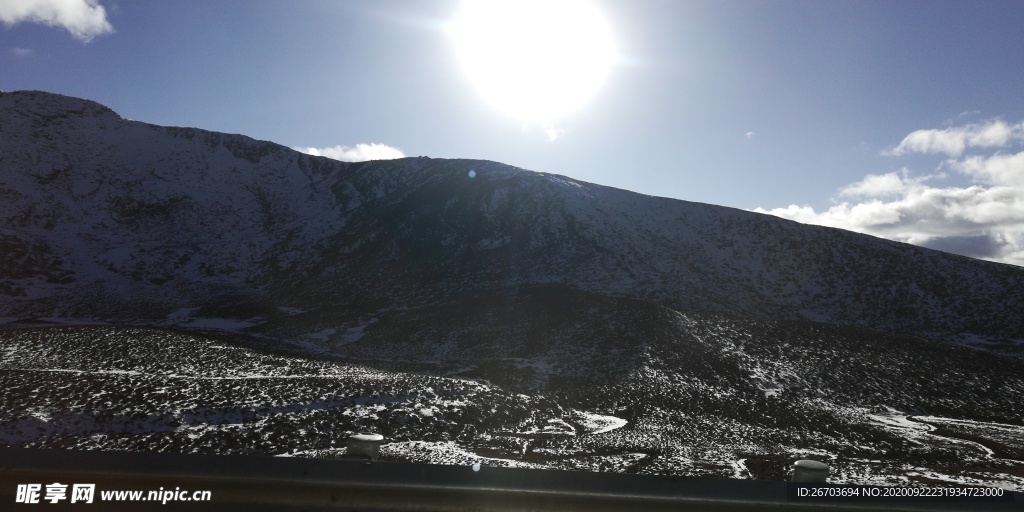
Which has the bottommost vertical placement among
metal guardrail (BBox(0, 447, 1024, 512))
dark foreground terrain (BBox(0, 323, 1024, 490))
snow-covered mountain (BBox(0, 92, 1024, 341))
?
dark foreground terrain (BBox(0, 323, 1024, 490))

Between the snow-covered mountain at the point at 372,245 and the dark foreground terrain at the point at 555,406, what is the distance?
1751 cm

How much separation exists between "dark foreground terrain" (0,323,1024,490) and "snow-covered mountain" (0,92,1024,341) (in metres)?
17.5

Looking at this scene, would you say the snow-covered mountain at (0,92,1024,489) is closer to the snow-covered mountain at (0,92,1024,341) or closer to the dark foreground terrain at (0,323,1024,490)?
the dark foreground terrain at (0,323,1024,490)

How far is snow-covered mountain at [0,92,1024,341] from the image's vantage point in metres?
58.1

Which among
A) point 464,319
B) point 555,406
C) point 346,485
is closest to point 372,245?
point 464,319

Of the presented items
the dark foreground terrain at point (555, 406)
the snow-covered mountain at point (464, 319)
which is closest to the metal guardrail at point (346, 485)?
the dark foreground terrain at point (555, 406)

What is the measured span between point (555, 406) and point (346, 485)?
73.5 feet

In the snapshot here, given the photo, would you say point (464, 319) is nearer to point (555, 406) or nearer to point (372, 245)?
point (555, 406)

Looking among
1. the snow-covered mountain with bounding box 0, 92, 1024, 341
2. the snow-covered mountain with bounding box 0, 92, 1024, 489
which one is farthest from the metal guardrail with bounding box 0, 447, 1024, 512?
the snow-covered mountain with bounding box 0, 92, 1024, 341

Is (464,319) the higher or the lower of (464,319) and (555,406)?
the higher

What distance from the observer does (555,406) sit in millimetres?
26156

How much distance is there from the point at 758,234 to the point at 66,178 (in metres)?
99.2

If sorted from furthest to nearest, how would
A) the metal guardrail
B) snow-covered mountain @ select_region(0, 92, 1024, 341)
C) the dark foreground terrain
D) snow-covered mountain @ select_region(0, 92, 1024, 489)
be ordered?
1. snow-covered mountain @ select_region(0, 92, 1024, 341)
2. snow-covered mountain @ select_region(0, 92, 1024, 489)
3. the dark foreground terrain
4. the metal guardrail

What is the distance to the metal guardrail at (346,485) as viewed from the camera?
15.0ft
